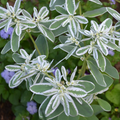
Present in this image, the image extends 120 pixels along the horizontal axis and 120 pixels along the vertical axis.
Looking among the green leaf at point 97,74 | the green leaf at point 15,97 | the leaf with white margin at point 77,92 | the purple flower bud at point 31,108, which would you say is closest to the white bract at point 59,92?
the leaf with white margin at point 77,92

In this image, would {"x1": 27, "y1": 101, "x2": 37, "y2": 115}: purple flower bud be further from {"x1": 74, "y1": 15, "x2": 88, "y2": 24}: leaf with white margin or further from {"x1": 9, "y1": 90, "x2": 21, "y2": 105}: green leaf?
{"x1": 74, "y1": 15, "x2": 88, "y2": 24}: leaf with white margin

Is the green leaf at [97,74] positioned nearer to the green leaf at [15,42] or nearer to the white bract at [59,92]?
the white bract at [59,92]

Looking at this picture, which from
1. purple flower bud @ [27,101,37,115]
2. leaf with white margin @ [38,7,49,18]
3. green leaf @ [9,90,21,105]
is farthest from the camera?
green leaf @ [9,90,21,105]

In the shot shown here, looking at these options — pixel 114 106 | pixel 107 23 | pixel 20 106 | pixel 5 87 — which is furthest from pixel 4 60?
pixel 114 106

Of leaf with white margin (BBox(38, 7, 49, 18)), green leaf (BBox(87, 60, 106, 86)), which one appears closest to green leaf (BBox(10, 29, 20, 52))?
leaf with white margin (BBox(38, 7, 49, 18))

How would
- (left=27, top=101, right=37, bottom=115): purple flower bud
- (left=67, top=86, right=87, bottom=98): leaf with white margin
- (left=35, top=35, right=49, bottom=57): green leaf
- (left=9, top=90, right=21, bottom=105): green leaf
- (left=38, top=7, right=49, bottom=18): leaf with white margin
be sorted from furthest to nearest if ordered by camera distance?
(left=9, top=90, right=21, bottom=105): green leaf → (left=27, top=101, right=37, bottom=115): purple flower bud → (left=35, top=35, right=49, bottom=57): green leaf → (left=38, top=7, right=49, bottom=18): leaf with white margin → (left=67, top=86, right=87, bottom=98): leaf with white margin

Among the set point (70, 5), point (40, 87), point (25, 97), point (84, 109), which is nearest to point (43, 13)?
point (70, 5)

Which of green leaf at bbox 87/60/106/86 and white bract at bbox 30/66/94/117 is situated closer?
white bract at bbox 30/66/94/117

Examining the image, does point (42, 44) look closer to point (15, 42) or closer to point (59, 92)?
point (15, 42)
